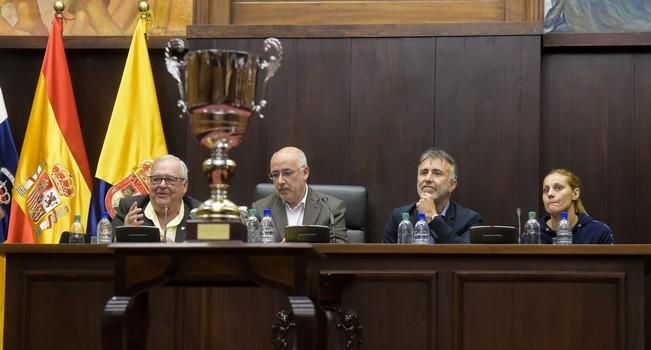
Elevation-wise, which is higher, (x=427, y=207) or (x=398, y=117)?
(x=398, y=117)

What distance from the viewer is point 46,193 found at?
23.3 feet

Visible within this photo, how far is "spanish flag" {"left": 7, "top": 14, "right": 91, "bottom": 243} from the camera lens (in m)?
7.06

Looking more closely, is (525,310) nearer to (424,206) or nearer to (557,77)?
(424,206)

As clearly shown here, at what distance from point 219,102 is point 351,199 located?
3.06 m

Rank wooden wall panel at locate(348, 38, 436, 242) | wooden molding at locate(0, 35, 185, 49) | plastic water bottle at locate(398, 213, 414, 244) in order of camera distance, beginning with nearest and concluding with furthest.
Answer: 1. plastic water bottle at locate(398, 213, 414, 244)
2. wooden wall panel at locate(348, 38, 436, 242)
3. wooden molding at locate(0, 35, 185, 49)

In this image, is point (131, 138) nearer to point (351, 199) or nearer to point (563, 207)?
point (351, 199)

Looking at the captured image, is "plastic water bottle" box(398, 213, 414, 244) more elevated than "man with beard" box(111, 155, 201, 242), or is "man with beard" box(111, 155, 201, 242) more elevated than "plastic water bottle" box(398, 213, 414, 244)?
"man with beard" box(111, 155, 201, 242)

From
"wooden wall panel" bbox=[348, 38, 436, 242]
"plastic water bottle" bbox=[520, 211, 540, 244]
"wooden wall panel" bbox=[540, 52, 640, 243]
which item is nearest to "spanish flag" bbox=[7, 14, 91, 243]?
"wooden wall panel" bbox=[348, 38, 436, 242]

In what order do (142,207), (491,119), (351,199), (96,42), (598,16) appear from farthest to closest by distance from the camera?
(96,42), (598,16), (491,119), (351,199), (142,207)

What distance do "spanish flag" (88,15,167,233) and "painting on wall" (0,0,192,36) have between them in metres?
0.31

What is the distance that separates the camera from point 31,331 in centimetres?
522

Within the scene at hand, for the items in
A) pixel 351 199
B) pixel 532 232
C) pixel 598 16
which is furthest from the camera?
pixel 598 16

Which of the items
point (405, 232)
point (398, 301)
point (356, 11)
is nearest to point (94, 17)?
point (356, 11)

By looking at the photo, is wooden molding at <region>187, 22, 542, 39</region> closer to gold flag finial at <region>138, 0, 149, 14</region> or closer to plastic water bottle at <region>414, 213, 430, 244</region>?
gold flag finial at <region>138, 0, 149, 14</region>
